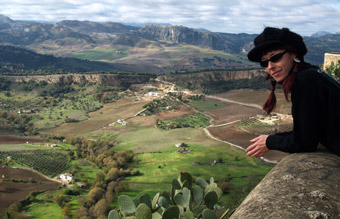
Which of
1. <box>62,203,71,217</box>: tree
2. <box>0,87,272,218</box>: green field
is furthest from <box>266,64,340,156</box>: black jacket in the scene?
<box>62,203,71,217</box>: tree

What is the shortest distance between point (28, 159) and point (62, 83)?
75206mm

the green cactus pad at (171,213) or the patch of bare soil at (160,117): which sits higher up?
the green cactus pad at (171,213)

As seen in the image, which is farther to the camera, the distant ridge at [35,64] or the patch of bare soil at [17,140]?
the distant ridge at [35,64]

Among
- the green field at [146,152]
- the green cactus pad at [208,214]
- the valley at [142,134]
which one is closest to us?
the green cactus pad at [208,214]

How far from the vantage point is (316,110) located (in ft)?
12.3

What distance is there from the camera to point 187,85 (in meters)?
123

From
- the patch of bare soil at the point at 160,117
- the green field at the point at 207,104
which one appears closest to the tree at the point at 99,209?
the patch of bare soil at the point at 160,117

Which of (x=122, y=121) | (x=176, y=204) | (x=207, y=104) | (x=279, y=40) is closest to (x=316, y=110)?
(x=279, y=40)

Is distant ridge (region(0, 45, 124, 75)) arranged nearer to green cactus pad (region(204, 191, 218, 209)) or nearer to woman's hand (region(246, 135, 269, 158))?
woman's hand (region(246, 135, 269, 158))

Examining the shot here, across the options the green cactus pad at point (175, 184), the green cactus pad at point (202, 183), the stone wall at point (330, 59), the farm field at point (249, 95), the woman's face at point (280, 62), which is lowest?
the farm field at point (249, 95)

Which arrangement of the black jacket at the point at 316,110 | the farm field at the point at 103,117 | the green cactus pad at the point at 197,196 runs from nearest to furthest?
the green cactus pad at the point at 197,196
the black jacket at the point at 316,110
the farm field at the point at 103,117

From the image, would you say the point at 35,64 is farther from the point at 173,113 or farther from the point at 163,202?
the point at 163,202

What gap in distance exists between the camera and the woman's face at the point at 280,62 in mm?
4129

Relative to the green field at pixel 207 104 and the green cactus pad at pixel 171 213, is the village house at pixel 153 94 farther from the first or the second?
the green cactus pad at pixel 171 213
